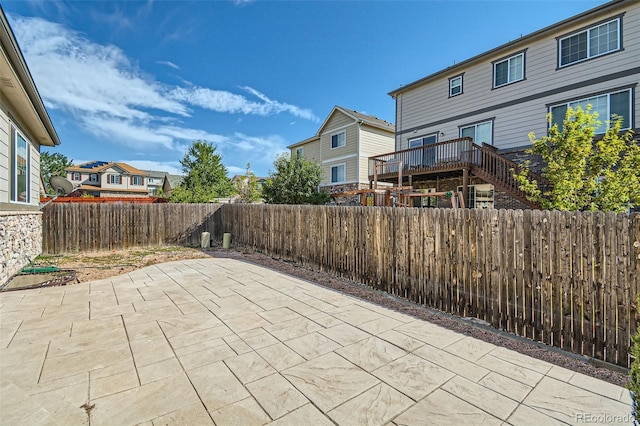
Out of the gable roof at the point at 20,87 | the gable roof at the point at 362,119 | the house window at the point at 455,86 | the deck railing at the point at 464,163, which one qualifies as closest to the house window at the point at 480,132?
the deck railing at the point at 464,163

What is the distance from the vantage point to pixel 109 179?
127 ft

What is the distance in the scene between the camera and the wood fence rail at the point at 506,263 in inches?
113

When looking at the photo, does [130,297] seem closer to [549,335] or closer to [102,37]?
[549,335]

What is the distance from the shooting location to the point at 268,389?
243 centimetres

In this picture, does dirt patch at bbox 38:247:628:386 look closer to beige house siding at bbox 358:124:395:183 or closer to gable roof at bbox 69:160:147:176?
beige house siding at bbox 358:124:395:183

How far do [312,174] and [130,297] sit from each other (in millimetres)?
11205

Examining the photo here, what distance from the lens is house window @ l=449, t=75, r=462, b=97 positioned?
14190 mm

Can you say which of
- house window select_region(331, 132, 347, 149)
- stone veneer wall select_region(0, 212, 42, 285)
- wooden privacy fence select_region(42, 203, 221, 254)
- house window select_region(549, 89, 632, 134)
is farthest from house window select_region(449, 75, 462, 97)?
stone veneer wall select_region(0, 212, 42, 285)

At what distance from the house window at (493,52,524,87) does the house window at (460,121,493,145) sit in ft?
5.80

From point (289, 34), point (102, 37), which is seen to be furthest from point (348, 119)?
point (102, 37)

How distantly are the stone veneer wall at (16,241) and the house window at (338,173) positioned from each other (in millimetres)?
15659

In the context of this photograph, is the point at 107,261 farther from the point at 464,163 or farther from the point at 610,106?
the point at 610,106

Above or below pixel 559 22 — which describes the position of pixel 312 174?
below

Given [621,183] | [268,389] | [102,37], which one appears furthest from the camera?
[102,37]
